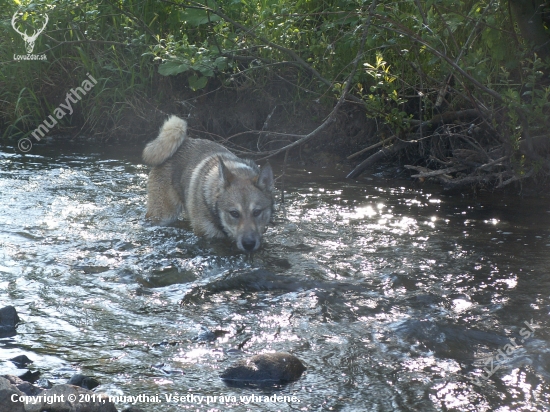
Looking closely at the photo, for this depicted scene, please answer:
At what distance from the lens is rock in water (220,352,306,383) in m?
3.60

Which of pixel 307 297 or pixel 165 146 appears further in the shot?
pixel 165 146

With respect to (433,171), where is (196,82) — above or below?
above

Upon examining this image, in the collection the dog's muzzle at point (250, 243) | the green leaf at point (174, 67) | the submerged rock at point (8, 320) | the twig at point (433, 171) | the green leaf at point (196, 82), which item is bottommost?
the submerged rock at point (8, 320)

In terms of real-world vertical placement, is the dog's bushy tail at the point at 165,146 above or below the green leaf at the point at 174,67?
below

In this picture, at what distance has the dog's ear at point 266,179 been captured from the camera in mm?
6035

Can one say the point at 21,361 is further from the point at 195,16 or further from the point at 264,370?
the point at 195,16

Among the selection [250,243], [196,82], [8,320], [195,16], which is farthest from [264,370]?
[195,16]

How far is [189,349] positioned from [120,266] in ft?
5.66

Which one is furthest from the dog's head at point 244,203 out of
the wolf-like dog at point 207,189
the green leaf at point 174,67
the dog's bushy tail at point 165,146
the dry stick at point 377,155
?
the dry stick at point 377,155

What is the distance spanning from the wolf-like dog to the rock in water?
82.5 inches

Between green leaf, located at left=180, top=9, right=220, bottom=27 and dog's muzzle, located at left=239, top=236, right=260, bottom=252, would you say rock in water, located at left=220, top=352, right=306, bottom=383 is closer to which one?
dog's muzzle, located at left=239, top=236, right=260, bottom=252

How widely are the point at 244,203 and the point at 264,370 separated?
2.50 meters

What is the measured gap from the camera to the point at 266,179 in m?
6.11

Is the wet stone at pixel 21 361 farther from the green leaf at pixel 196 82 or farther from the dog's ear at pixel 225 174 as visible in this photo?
the green leaf at pixel 196 82
